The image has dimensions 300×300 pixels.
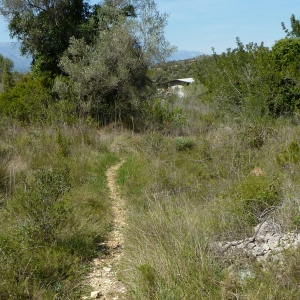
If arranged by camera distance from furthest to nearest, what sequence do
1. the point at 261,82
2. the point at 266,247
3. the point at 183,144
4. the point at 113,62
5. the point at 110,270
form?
1. the point at 113,62
2. the point at 261,82
3. the point at 183,144
4. the point at 110,270
5. the point at 266,247

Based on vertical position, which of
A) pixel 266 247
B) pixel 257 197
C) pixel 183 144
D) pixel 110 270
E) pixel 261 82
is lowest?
pixel 110 270

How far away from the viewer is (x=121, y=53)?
14883 mm

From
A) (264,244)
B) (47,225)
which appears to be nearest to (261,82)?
(264,244)

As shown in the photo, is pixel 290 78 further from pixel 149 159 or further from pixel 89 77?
pixel 89 77

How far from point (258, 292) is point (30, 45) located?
49.9 feet

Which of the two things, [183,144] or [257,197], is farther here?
[183,144]

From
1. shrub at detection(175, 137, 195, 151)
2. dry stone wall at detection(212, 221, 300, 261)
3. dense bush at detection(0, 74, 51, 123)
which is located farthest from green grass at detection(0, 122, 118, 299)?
dense bush at detection(0, 74, 51, 123)

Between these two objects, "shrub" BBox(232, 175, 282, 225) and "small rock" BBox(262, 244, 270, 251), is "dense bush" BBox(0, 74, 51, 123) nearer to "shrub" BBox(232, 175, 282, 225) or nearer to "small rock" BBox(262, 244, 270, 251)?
"shrub" BBox(232, 175, 282, 225)

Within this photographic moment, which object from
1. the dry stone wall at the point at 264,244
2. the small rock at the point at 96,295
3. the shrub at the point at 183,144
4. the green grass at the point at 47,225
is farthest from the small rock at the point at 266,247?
the shrub at the point at 183,144

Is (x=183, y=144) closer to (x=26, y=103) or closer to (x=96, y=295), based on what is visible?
(x=26, y=103)

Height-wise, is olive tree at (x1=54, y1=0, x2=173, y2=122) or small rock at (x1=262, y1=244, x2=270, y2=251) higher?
olive tree at (x1=54, y1=0, x2=173, y2=122)

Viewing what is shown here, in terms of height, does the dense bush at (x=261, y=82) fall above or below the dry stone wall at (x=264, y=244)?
above

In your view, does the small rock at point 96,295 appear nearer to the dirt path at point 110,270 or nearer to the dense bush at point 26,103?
the dirt path at point 110,270

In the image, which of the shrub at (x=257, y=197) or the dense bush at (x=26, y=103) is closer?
the shrub at (x=257, y=197)
